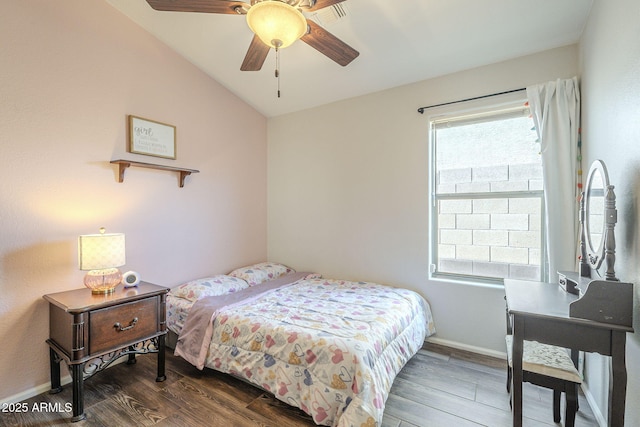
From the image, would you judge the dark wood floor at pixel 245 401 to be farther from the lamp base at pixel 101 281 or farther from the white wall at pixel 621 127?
the lamp base at pixel 101 281

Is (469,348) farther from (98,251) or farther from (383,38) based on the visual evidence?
(98,251)

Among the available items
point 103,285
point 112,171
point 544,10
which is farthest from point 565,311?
point 112,171

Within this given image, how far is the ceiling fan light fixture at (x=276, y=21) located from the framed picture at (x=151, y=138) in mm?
1621

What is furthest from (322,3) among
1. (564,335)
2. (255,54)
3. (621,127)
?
(564,335)

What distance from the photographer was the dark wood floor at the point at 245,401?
69.0 inches

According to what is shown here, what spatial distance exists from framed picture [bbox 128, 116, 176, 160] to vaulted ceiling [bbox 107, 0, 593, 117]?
83 centimetres

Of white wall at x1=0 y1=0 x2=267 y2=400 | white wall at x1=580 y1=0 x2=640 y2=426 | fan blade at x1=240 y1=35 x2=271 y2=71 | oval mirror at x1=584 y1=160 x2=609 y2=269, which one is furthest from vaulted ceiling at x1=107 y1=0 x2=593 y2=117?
oval mirror at x1=584 y1=160 x2=609 y2=269

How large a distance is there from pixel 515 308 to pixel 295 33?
179 centimetres

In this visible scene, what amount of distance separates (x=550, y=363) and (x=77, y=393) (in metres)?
2.71

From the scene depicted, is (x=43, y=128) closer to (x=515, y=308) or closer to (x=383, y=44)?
(x=383, y=44)

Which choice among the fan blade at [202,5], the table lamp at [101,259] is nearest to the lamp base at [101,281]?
the table lamp at [101,259]

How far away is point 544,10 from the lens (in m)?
2.01

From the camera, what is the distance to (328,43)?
5.83 ft

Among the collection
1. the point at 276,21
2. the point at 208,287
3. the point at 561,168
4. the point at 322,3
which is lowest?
the point at 208,287
